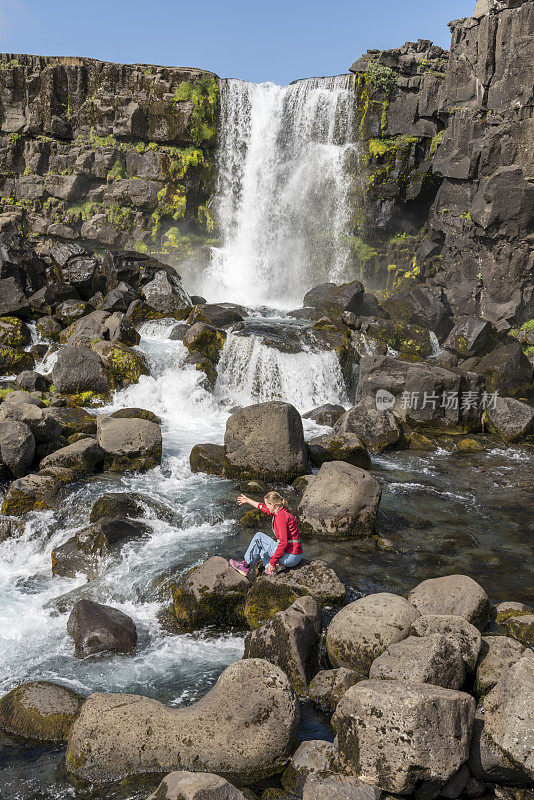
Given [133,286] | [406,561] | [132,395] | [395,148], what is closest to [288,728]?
[406,561]

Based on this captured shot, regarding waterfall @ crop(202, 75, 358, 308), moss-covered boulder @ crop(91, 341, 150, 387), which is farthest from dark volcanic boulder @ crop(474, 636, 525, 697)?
waterfall @ crop(202, 75, 358, 308)

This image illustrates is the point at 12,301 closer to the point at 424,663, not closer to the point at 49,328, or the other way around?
the point at 49,328

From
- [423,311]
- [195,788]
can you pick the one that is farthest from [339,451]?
[423,311]

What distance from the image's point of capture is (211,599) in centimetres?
923

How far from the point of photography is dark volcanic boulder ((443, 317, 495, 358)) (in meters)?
25.5

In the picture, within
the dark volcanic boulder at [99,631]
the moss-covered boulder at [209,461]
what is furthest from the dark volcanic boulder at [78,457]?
the dark volcanic boulder at [99,631]

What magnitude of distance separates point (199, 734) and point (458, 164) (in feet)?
93.8

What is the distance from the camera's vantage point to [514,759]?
5.97m

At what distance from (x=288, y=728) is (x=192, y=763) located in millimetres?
1011

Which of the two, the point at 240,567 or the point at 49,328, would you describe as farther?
the point at 49,328

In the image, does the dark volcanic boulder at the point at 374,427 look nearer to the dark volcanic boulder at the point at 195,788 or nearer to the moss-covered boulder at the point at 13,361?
the moss-covered boulder at the point at 13,361

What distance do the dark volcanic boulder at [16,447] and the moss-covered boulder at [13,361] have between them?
26.0 feet

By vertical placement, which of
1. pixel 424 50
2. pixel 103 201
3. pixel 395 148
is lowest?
pixel 103 201

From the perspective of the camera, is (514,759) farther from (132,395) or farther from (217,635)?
(132,395)
